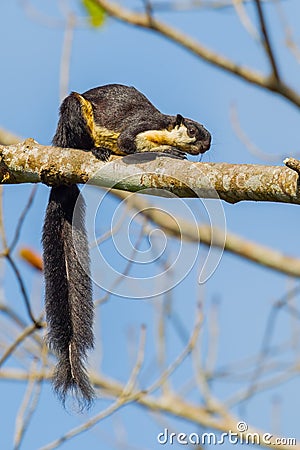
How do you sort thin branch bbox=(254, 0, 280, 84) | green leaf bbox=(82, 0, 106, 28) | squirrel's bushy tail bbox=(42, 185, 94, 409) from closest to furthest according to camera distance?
squirrel's bushy tail bbox=(42, 185, 94, 409)
thin branch bbox=(254, 0, 280, 84)
green leaf bbox=(82, 0, 106, 28)

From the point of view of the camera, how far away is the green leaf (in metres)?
5.53

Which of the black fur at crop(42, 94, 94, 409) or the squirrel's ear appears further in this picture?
the squirrel's ear

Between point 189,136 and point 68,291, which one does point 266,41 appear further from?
point 68,291

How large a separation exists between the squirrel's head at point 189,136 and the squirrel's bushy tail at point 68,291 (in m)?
0.60

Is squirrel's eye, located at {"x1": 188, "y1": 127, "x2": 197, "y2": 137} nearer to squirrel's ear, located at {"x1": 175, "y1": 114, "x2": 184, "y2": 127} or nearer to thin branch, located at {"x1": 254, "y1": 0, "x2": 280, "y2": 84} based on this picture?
squirrel's ear, located at {"x1": 175, "y1": 114, "x2": 184, "y2": 127}

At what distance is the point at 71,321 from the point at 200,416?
1.87 metres

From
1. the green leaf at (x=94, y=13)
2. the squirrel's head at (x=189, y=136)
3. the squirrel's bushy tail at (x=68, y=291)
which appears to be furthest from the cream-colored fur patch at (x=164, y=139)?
the green leaf at (x=94, y=13)

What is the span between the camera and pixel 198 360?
212 inches

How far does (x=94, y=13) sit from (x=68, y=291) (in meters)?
2.20

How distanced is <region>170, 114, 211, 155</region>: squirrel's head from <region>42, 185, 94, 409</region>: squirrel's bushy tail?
1.96 ft

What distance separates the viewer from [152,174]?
3443 millimetres

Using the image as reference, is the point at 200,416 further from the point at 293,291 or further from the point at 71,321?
the point at 71,321

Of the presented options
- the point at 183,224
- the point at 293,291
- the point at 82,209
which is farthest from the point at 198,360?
the point at 82,209

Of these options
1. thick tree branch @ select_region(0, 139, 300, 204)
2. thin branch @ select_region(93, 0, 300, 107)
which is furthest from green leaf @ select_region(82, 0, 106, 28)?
thick tree branch @ select_region(0, 139, 300, 204)
